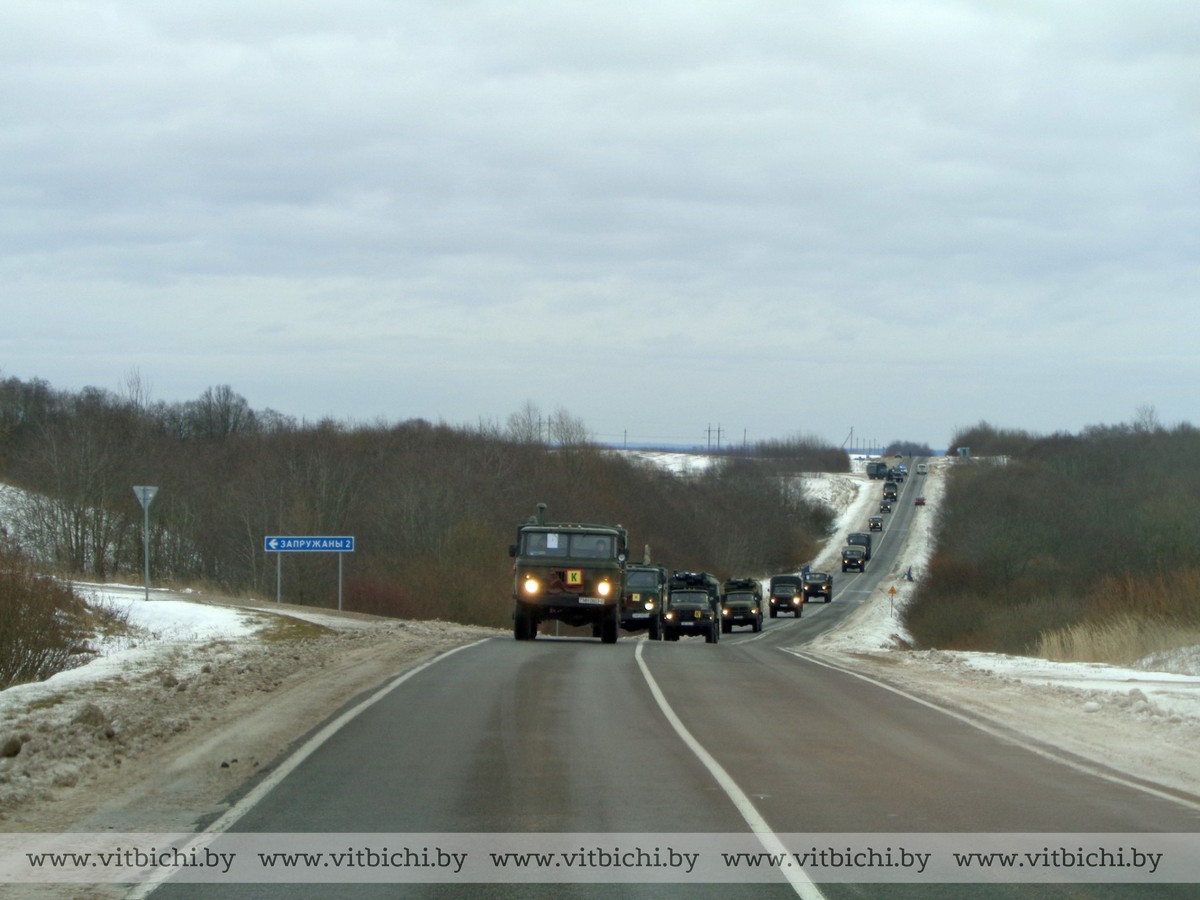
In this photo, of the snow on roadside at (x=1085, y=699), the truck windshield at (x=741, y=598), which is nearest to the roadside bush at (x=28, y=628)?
the snow on roadside at (x=1085, y=699)

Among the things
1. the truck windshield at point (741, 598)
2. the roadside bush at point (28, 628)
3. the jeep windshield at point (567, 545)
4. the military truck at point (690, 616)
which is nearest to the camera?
the roadside bush at point (28, 628)

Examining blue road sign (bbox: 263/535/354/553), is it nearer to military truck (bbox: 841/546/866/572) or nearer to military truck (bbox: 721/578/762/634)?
military truck (bbox: 721/578/762/634)

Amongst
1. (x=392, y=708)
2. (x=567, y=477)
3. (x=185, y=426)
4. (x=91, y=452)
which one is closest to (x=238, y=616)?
(x=392, y=708)

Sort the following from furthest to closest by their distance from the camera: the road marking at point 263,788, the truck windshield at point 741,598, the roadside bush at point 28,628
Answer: the truck windshield at point 741,598
the roadside bush at point 28,628
the road marking at point 263,788

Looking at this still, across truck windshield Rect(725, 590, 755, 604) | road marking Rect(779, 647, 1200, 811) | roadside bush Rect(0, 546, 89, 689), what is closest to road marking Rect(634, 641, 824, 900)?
road marking Rect(779, 647, 1200, 811)

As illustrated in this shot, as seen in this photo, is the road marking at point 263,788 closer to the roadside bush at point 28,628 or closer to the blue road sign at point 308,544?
the roadside bush at point 28,628

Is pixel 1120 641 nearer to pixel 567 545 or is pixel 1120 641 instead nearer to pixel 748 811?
pixel 567 545

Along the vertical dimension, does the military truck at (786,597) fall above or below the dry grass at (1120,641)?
below

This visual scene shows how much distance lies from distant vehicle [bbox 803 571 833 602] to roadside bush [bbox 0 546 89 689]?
65237 mm

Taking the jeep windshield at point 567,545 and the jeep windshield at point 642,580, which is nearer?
the jeep windshield at point 567,545

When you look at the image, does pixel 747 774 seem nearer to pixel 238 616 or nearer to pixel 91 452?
pixel 238 616

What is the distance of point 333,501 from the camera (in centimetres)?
8044

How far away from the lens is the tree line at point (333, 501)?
2381 inches

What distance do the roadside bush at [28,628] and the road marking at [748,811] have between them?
8873mm
